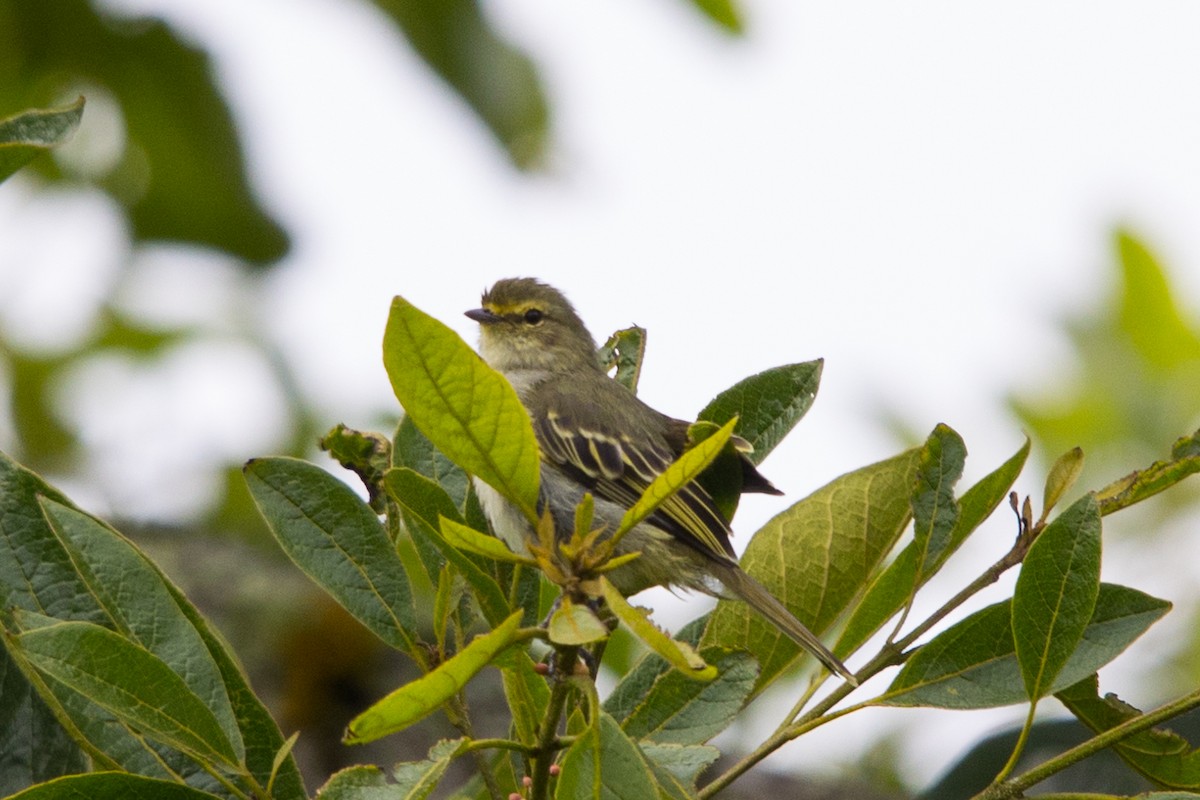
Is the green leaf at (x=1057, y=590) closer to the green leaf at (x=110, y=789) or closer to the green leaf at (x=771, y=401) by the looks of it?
the green leaf at (x=771, y=401)

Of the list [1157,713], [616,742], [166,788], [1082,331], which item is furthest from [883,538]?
[1082,331]

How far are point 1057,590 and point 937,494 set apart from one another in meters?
0.28

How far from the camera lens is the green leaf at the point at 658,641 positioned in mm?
1711

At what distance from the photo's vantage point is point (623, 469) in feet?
14.0

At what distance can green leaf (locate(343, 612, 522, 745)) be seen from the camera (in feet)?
5.67

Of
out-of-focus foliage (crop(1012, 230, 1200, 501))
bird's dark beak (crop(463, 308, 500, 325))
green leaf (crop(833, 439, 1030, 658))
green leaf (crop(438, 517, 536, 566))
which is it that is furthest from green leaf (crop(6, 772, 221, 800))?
bird's dark beak (crop(463, 308, 500, 325))

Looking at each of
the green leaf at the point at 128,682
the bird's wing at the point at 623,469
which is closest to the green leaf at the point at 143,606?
the green leaf at the point at 128,682

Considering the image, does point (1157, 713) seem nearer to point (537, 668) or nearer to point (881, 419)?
point (537, 668)

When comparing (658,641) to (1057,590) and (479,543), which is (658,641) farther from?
(1057,590)

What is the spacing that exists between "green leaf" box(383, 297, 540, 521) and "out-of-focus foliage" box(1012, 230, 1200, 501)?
3.14 meters

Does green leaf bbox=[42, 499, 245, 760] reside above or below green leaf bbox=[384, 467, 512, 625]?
below

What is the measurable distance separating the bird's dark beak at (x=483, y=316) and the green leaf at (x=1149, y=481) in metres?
3.71

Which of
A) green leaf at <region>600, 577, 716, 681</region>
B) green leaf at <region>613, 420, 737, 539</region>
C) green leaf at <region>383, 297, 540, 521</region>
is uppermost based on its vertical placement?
green leaf at <region>613, 420, 737, 539</region>

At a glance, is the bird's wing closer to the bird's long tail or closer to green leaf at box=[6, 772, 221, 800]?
the bird's long tail
